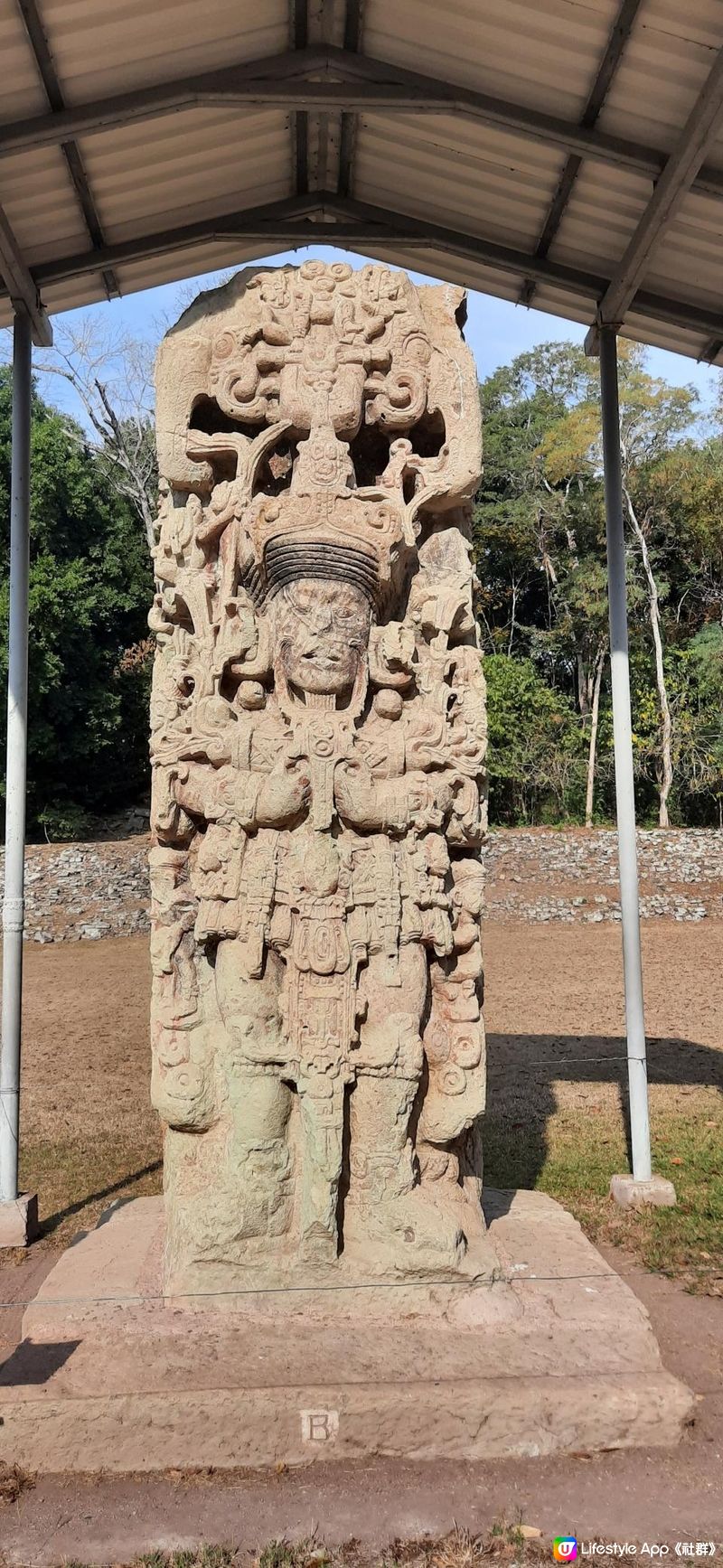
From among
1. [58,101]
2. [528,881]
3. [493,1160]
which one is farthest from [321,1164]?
[528,881]

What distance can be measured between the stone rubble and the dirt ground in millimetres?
565

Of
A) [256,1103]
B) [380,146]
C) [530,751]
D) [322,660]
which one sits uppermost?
[380,146]

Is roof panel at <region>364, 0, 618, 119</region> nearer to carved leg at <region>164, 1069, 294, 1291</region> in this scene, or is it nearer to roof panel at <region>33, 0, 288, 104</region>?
roof panel at <region>33, 0, 288, 104</region>

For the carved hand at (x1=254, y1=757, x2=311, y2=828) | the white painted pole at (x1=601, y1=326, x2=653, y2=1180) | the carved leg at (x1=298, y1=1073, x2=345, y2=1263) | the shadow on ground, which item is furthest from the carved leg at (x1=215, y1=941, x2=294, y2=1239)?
the shadow on ground

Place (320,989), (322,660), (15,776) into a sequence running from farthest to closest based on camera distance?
(15,776) → (322,660) → (320,989)

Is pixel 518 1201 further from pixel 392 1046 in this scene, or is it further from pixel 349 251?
pixel 349 251

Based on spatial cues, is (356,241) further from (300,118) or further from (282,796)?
(282,796)

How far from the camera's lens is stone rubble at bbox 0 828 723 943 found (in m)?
16.4

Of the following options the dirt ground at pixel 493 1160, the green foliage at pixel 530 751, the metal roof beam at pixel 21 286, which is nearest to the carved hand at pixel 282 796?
the dirt ground at pixel 493 1160

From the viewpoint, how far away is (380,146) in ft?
18.4

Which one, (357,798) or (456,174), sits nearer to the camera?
(357,798)

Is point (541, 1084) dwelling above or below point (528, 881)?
below

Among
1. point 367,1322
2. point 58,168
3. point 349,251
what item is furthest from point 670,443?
point 367,1322

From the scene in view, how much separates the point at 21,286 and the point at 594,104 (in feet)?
9.67
